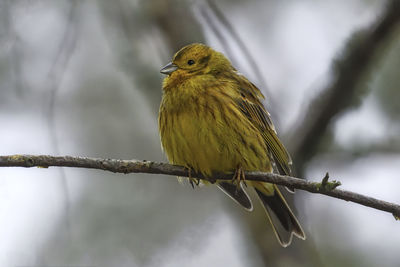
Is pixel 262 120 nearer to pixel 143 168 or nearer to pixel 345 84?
pixel 345 84

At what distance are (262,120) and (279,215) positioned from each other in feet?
2.78

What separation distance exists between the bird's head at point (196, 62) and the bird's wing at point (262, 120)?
230 mm

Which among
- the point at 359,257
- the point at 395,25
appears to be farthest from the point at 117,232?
the point at 395,25

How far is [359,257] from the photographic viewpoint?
6.24 m

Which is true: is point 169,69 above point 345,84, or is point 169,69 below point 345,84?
below

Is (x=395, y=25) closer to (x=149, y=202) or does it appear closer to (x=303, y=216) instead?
(x=303, y=216)

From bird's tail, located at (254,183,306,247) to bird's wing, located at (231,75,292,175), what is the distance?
12.6 inches

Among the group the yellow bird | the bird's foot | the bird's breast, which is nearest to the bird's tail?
the yellow bird

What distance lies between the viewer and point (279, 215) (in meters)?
5.04

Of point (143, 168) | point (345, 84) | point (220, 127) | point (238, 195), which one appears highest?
point (345, 84)

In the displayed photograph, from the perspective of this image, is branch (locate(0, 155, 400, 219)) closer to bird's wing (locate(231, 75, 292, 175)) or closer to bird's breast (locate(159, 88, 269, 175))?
bird's breast (locate(159, 88, 269, 175))

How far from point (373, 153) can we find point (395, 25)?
53.6 inches

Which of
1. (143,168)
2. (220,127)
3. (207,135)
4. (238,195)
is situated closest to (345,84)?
(238,195)

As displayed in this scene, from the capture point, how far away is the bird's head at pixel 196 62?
4.86 meters
